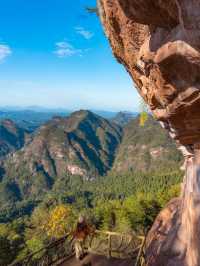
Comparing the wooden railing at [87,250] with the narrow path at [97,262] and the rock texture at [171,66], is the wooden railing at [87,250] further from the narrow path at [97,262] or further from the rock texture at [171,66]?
the rock texture at [171,66]

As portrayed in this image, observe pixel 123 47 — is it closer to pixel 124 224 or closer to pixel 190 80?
pixel 190 80

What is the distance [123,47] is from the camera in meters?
14.0

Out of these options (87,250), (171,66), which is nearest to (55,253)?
(87,250)

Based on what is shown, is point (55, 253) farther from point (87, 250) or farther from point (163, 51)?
point (163, 51)

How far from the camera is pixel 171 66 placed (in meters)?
10.7

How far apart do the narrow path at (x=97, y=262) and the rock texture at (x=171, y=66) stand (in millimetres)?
1519

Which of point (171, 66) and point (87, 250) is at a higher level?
point (171, 66)

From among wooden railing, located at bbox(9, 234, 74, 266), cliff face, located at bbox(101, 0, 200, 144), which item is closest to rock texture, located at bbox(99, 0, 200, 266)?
cliff face, located at bbox(101, 0, 200, 144)

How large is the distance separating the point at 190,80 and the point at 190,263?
5808 millimetres

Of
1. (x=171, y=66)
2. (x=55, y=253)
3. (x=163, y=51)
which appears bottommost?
(x=55, y=253)

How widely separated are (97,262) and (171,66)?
8506 mm

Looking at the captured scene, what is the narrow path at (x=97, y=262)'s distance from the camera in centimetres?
1363

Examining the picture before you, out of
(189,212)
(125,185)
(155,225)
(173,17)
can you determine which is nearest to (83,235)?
(155,225)

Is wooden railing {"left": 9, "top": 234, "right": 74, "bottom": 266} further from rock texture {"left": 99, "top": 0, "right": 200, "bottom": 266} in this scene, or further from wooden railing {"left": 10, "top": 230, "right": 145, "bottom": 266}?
rock texture {"left": 99, "top": 0, "right": 200, "bottom": 266}
